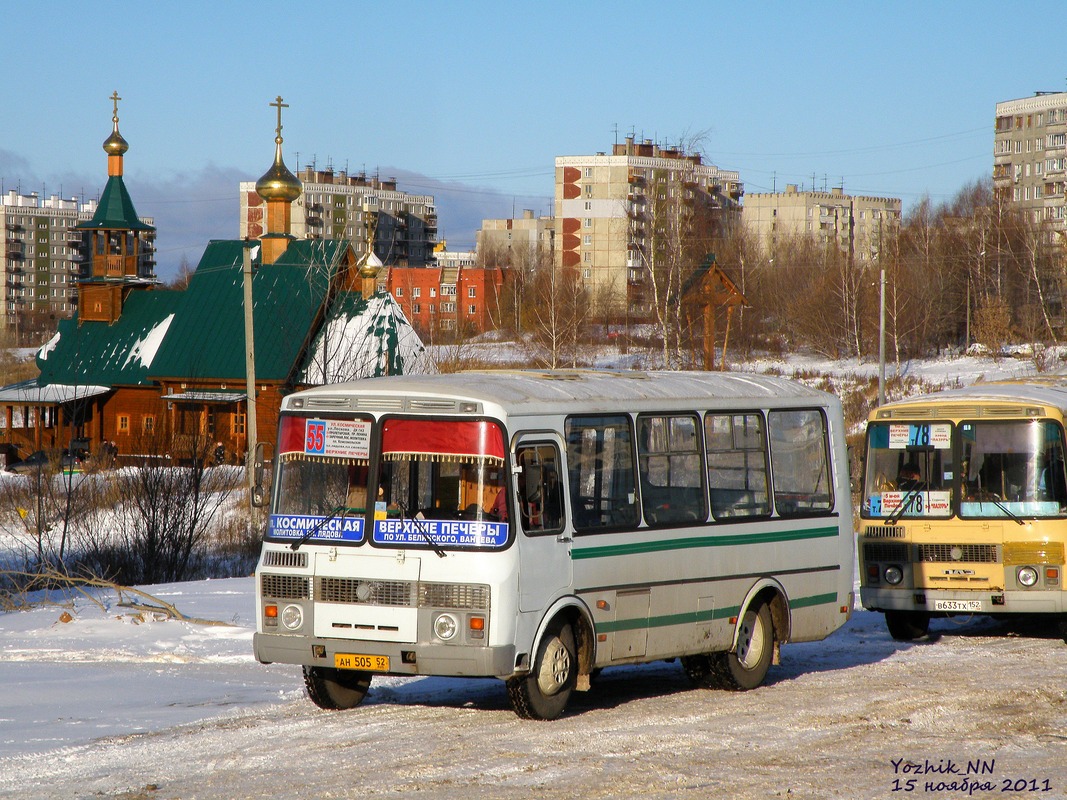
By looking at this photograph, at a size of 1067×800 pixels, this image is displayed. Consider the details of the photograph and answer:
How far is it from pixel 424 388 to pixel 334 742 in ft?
8.44

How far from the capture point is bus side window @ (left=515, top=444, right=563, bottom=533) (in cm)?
1027

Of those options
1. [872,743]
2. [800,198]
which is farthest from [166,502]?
[800,198]

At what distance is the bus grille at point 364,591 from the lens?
10.1 metres

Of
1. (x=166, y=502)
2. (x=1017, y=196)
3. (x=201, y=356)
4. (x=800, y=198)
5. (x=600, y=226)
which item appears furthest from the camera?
(x=800, y=198)

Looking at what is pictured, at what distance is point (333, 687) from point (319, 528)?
1396 mm


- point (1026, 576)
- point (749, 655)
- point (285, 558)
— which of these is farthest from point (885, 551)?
point (285, 558)

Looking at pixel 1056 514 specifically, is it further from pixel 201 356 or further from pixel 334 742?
pixel 201 356

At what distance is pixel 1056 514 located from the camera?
14.9m

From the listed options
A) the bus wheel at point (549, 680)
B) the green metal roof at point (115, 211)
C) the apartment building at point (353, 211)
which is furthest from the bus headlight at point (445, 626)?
the apartment building at point (353, 211)

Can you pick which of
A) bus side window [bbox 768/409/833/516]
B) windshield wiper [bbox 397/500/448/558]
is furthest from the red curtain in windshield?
bus side window [bbox 768/409/833/516]

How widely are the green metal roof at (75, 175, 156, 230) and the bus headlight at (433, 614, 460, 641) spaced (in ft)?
176

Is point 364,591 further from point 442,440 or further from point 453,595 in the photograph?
point 442,440

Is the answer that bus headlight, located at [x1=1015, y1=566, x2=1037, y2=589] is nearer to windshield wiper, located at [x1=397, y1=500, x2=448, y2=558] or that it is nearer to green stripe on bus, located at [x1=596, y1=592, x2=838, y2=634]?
green stripe on bus, located at [x1=596, y1=592, x2=838, y2=634]

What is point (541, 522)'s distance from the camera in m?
10.4
